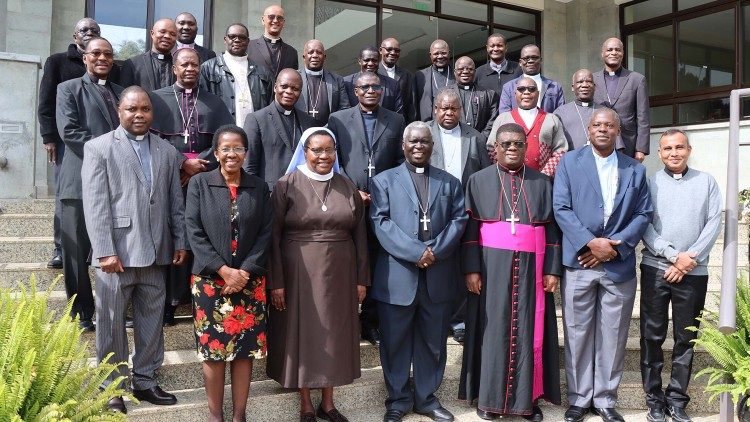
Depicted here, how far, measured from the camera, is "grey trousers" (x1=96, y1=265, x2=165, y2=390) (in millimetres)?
3830

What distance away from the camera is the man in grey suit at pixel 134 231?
12.5 ft

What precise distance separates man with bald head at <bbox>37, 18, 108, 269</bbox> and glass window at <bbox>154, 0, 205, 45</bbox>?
3954 millimetres

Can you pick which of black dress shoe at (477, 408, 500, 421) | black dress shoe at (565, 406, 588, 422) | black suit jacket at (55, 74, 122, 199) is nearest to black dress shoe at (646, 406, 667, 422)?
black dress shoe at (565, 406, 588, 422)

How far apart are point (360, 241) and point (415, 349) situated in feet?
2.91

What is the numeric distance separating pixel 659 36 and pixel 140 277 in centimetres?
972

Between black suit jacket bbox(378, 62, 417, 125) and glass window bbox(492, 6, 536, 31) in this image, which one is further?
glass window bbox(492, 6, 536, 31)

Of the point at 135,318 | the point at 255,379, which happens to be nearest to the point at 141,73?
the point at 135,318

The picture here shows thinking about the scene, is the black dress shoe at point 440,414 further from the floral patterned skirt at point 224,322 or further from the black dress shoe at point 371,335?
the floral patterned skirt at point 224,322

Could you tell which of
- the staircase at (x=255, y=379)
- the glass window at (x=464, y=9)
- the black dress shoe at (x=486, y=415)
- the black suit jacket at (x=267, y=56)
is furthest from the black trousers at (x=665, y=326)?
the glass window at (x=464, y=9)

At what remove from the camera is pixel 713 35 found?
32.2ft

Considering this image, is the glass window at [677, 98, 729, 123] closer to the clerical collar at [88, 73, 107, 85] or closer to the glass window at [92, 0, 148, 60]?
the glass window at [92, 0, 148, 60]

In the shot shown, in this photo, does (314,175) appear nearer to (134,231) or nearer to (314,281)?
(314,281)

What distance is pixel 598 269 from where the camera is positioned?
14.5 feet

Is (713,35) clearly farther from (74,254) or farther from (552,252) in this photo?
(74,254)
